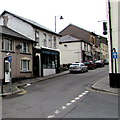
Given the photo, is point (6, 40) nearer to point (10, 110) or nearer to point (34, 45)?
point (34, 45)

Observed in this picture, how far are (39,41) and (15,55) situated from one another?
564 cm

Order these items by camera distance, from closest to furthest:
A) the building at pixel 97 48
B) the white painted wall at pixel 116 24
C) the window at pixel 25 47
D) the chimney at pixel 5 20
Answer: the white painted wall at pixel 116 24
the window at pixel 25 47
the chimney at pixel 5 20
the building at pixel 97 48

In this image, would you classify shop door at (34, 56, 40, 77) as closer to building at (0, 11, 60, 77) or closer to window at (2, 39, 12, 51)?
building at (0, 11, 60, 77)

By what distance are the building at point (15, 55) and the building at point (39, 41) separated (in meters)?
1.16

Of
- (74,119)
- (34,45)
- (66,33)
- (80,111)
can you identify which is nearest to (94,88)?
(80,111)

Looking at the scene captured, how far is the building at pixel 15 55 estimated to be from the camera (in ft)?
59.3

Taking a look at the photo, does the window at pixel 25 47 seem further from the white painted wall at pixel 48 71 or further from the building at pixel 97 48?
the building at pixel 97 48

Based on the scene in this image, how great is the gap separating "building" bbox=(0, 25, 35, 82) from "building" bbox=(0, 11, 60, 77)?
1.16 meters

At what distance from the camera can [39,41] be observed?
24.7m

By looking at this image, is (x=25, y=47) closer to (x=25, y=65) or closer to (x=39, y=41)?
(x=25, y=65)

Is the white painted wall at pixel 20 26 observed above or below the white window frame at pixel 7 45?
above

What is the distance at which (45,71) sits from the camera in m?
25.0

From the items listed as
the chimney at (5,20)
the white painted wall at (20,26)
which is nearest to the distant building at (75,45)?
the white painted wall at (20,26)

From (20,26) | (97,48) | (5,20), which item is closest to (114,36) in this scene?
(20,26)
